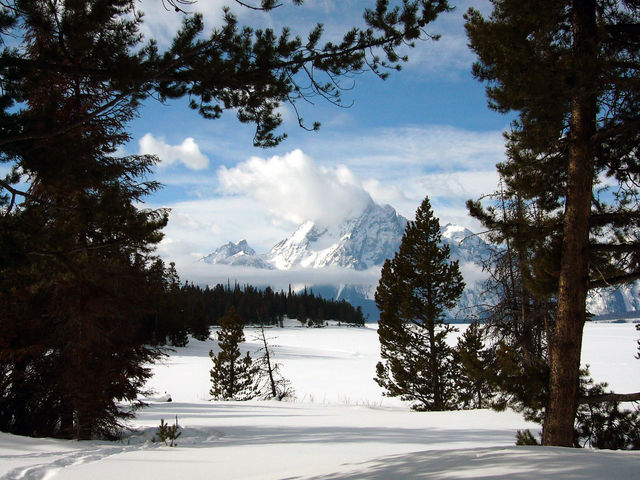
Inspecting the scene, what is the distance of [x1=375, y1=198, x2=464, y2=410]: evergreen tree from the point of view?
16562mm

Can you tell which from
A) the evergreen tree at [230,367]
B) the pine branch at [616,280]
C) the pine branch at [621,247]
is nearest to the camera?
the pine branch at [616,280]

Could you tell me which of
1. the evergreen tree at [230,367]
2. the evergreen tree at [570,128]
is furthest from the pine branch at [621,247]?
the evergreen tree at [230,367]

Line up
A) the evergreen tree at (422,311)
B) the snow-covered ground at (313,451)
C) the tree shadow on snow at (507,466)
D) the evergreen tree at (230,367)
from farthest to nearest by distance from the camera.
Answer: the evergreen tree at (230,367)
the evergreen tree at (422,311)
the snow-covered ground at (313,451)
the tree shadow on snow at (507,466)

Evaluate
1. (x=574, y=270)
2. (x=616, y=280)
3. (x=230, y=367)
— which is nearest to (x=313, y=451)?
(x=574, y=270)

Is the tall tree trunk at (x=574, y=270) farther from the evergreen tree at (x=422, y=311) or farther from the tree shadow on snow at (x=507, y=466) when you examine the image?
the evergreen tree at (x=422, y=311)

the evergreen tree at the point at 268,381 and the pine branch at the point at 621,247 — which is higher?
the pine branch at the point at 621,247

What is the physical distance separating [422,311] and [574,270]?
1137cm

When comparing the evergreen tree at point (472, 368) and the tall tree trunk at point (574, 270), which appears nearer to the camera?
the tall tree trunk at point (574, 270)

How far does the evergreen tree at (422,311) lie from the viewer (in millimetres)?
16562

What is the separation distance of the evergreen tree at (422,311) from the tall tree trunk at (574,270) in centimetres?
1074

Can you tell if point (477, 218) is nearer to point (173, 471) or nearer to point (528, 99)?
point (528, 99)

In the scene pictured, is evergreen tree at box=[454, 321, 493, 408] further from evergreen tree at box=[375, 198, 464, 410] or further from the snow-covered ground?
the snow-covered ground

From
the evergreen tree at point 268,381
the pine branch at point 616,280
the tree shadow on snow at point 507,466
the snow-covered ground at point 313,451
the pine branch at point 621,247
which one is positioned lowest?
the evergreen tree at point 268,381

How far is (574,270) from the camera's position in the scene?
574 centimetres
